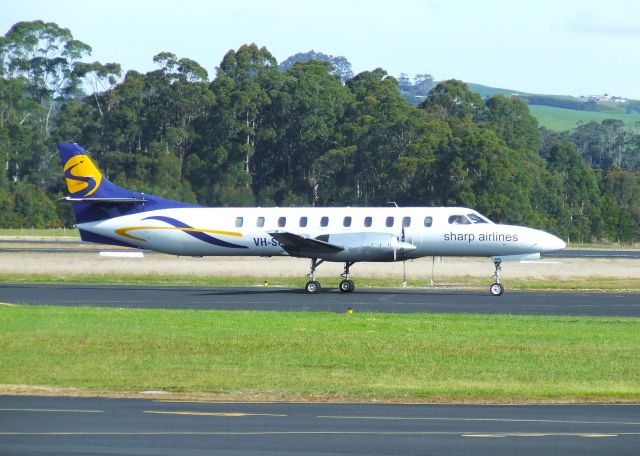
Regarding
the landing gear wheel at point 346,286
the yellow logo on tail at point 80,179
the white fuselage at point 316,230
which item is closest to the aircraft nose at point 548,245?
the white fuselage at point 316,230

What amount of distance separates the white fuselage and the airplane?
0.11 ft

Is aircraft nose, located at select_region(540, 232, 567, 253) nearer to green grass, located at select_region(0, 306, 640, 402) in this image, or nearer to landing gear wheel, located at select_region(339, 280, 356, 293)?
landing gear wheel, located at select_region(339, 280, 356, 293)

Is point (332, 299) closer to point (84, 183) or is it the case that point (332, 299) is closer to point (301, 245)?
point (301, 245)

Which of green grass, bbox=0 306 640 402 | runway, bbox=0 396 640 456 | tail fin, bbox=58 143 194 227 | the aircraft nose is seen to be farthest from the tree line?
runway, bbox=0 396 640 456

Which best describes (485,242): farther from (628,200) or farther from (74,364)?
(628,200)

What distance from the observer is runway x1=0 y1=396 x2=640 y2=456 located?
40.1 feet

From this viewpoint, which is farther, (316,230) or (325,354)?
(316,230)

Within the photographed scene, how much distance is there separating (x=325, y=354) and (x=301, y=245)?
16897mm

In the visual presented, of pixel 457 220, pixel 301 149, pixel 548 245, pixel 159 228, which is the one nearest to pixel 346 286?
pixel 457 220

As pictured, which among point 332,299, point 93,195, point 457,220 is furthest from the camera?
point 93,195

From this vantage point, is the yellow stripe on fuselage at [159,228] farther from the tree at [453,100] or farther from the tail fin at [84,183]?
the tree at [453,100]

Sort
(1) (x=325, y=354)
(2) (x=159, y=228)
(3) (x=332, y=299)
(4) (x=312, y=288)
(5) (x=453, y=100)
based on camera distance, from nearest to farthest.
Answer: (1) (x=325, y=354), (3) (x=332, y=299), (4) (x=312, y=288), (2) (x=159, y=228), (5) (x=453, y=100)

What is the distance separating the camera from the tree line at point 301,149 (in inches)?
2766

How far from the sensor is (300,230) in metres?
39.2
